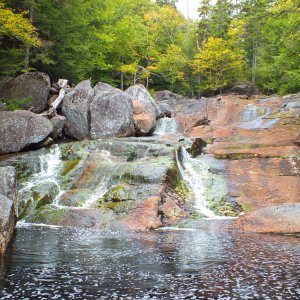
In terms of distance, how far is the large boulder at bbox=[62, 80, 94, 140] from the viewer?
72.1 ft

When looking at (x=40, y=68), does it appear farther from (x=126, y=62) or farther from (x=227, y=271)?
(x=227, y=271)

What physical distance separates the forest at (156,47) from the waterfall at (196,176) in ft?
32.8

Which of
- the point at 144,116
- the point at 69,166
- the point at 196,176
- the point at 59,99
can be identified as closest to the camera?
the point at 196,176

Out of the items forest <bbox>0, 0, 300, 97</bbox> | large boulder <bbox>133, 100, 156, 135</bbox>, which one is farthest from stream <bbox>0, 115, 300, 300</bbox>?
forest <bbox>0, 0, 300, 97</bbox>

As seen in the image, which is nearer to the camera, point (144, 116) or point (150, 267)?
point (150, 267)

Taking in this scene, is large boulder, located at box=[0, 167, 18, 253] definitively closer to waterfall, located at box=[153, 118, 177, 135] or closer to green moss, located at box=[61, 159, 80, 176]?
green moss, located at box=[61, 159, 80, 176]

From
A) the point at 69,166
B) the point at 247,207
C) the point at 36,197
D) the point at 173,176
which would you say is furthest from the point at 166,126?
the point at 36,197

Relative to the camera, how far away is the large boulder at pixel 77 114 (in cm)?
2197

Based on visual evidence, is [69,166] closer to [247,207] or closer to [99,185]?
[99,185]

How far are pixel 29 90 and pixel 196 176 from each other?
12.3 m

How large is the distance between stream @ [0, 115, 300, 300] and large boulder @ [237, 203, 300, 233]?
67 cm

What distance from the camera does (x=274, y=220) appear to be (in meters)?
11.8

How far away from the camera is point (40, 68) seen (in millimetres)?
26359

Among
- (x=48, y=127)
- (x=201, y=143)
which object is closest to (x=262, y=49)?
(x=201, y=143)
